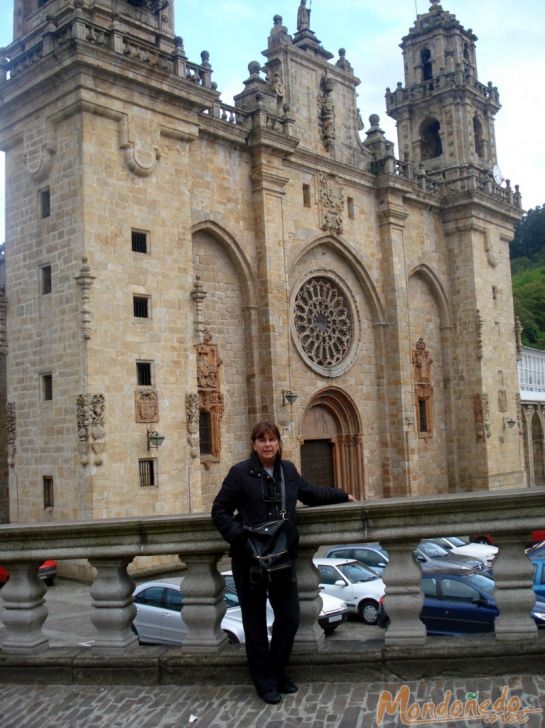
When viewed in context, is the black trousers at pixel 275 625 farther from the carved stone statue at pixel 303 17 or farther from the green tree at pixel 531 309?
the green tree at pixel 531 309

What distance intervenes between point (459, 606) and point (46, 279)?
13.6m

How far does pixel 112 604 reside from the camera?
5465mm

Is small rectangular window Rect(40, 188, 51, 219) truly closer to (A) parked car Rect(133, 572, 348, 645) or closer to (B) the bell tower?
(A) parked car Rect(133, 572, 348, 645)

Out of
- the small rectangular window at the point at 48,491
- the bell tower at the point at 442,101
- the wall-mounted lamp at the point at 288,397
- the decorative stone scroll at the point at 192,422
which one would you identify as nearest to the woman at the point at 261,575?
the small rectangular window at the point at 48,491

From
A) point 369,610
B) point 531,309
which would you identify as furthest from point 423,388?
point 531,309

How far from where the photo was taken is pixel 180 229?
21281 mm

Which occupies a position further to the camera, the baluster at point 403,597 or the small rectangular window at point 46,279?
the small rectangular window at point 46,279

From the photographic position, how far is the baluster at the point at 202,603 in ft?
17.6

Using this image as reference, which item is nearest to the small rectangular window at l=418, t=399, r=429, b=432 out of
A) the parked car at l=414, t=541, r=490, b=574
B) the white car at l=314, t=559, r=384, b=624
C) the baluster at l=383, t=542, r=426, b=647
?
the parked car at l=414, t=541, r=490, b=574

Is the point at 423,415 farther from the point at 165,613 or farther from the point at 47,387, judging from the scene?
the point at 165,613

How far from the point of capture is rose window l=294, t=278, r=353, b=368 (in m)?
27.4

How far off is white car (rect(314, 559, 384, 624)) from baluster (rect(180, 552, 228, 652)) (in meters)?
8.93

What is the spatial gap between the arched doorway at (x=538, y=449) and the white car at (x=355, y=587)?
31.5 meters

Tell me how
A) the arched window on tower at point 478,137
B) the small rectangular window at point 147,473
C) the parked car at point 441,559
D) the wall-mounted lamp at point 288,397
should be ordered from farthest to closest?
the arched window on tower at point 478,137, the wall-mounted lamp at point 288,397, the small rectangular window at point 147,473, the parked car at point 441,559
